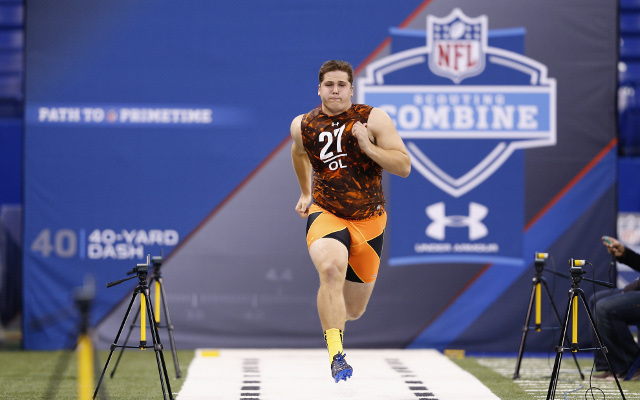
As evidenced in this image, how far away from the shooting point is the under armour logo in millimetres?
7715

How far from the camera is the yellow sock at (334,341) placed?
423 centimetres

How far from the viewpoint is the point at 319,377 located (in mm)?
6027

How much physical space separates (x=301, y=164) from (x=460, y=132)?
3.16m

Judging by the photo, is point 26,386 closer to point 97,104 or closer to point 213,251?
point 213,251

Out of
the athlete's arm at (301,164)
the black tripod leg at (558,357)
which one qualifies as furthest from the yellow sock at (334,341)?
the black tripod leg at (558,357)

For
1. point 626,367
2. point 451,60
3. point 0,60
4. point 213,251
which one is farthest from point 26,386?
point 0,60

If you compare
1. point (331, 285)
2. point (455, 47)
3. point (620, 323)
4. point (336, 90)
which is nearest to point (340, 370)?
point (331, 285)

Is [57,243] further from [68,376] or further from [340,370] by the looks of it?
[340,370]

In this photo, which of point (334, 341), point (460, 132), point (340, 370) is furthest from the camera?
point (460, 132)

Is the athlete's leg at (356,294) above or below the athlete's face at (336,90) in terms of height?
below

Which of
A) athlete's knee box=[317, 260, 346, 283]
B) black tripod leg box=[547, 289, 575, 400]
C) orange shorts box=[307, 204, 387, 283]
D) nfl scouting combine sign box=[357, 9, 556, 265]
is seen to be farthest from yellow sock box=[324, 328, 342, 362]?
nfl scouting combine sign box=[357, 9, 556, 265]

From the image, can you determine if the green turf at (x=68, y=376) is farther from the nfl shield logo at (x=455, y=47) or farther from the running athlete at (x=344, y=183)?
the nfl shield logo at (x=455, y=47)

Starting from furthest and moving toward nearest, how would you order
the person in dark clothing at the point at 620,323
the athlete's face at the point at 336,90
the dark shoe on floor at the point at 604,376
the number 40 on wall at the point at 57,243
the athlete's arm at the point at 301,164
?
the number 40 on wall at the point at 57,243 → the dark shoe on floor at the point at 604,376 → the person in dark clothing at the point at 620,323 → the athlete's arm at the point at 301,164 → the athlete's face at the point at 336,90

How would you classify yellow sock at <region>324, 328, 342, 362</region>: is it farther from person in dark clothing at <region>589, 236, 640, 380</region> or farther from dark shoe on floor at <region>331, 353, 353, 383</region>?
person in dark clothing at <region>589, 236, 640, 380</region>
